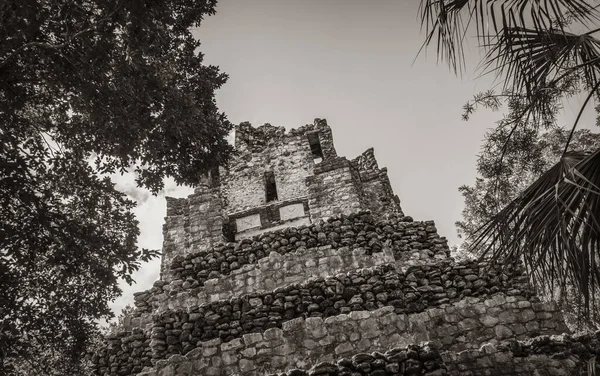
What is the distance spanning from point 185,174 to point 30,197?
2457mm

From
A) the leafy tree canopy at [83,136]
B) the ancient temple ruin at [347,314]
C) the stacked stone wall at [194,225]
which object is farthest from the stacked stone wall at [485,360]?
the stacked stone wall at [194,225]

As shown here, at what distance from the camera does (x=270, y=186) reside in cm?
1309

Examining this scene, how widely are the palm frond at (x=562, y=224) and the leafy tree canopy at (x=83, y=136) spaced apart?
5.16 meters

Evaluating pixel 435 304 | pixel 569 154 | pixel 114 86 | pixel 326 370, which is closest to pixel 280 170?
Answer: pixel 114 86

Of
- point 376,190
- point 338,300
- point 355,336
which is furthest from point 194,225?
point 355,336

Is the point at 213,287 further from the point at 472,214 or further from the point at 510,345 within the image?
the point at 472,214

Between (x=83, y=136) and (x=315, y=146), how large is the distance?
28.4ft

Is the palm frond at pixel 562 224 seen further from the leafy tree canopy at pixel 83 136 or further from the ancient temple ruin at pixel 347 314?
the leafy tree canopy at pixel 83 136

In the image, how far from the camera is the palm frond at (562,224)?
10.3 ft

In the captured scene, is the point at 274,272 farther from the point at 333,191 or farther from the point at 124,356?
the point at 333,191

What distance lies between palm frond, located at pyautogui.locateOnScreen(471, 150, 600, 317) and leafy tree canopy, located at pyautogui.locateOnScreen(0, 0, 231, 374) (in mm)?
5164


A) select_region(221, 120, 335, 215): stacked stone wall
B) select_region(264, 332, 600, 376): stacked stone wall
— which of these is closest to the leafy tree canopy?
select_region(264, 332, 600, 376): stacked stone wall

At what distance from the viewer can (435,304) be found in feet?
19.1

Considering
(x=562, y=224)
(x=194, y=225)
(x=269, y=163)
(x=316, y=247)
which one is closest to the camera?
(x=562, y=224)
